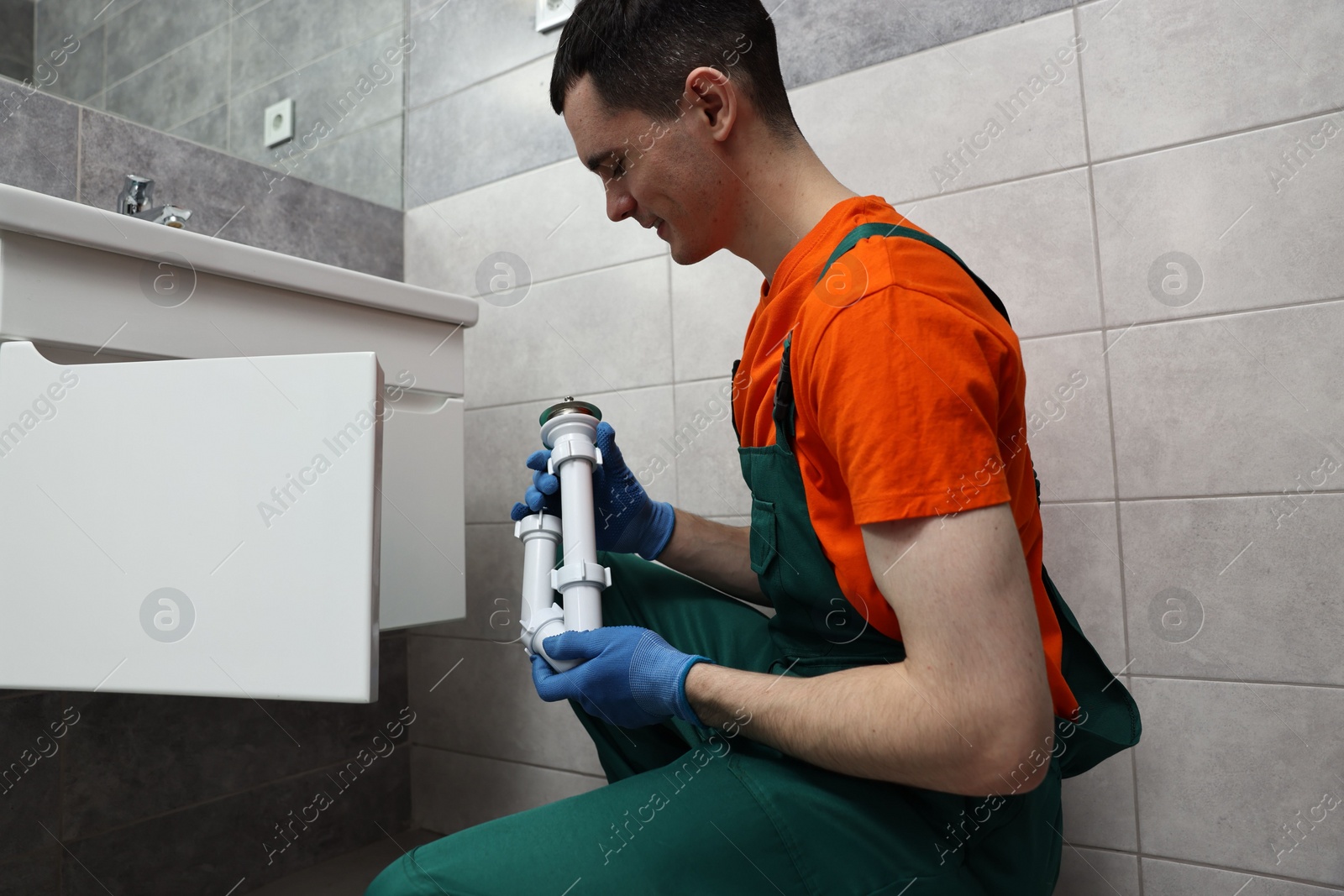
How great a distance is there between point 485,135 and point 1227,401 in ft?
4.11

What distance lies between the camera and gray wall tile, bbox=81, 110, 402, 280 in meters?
1.21

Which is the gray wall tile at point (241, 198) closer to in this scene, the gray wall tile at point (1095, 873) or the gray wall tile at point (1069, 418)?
the gray wall tile at point (1069, 418)

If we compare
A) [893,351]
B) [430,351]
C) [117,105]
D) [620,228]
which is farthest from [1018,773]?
[117,105]

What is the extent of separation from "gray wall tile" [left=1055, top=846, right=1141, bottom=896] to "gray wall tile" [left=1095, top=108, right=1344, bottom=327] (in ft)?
2.04

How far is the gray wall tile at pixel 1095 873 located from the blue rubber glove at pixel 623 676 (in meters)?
0.59

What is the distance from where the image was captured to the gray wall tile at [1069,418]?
39.0 inches

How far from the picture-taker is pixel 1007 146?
1.05 meters

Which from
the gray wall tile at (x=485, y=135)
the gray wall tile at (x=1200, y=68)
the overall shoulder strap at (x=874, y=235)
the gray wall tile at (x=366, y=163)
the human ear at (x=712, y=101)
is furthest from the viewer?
the gray wall tile at (x=366, y=163)

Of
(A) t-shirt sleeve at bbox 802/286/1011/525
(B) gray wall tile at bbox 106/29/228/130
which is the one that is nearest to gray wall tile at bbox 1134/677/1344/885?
(A) t-shirt sleeve at bbox 802/286/1011/525

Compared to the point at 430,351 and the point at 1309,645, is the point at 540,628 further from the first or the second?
the point at 1309,645

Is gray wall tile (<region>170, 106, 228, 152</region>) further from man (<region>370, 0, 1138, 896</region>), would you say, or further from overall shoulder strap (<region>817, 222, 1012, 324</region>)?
overall shoulder strap (<region>817, 222, 1012, 324</region>)

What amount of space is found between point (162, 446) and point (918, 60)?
1.00 metres

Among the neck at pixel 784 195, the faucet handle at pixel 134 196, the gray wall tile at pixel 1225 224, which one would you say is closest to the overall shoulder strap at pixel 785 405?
the neck at pixel 784 195

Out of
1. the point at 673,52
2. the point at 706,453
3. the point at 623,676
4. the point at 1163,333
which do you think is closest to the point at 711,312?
the point at 706,453
